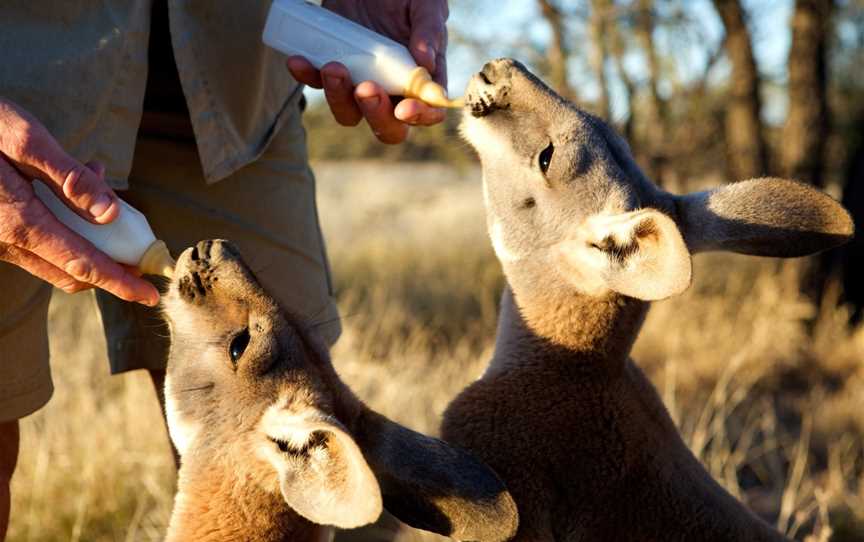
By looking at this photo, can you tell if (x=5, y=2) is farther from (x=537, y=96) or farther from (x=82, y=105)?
(x=537, y=96)

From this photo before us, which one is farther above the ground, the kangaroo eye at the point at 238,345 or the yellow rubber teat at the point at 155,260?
the yellow rubber teat at the point at 155,260

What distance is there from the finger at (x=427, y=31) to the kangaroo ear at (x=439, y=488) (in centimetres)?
139

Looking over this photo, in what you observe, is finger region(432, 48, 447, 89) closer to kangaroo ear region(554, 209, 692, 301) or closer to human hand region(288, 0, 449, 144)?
human hand region(288, 0, 449, 144)

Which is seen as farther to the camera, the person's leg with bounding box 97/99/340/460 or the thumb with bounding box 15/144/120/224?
the person's leg with bounding box 97/99/340/460

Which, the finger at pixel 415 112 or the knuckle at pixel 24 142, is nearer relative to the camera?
the knuckle at pixel 24 142

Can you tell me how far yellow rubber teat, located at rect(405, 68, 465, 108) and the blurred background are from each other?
77cm

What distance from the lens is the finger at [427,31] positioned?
380cm

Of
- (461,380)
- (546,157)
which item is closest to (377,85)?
(546,157)

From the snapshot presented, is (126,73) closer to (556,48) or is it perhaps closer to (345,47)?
(345,47)

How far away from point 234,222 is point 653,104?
296 inches

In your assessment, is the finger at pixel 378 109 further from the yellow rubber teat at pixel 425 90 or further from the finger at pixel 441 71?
the finger at pixel 441 71

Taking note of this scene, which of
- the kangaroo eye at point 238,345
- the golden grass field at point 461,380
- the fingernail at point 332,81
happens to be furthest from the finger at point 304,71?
the golden grass field at point 461,380

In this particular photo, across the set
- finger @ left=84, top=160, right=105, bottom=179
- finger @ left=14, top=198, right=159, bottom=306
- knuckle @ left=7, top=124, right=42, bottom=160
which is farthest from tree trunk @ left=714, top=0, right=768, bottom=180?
knuckle @ left=7, top=124, right=42, bottom=160

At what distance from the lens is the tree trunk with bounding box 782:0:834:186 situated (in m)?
9.76
